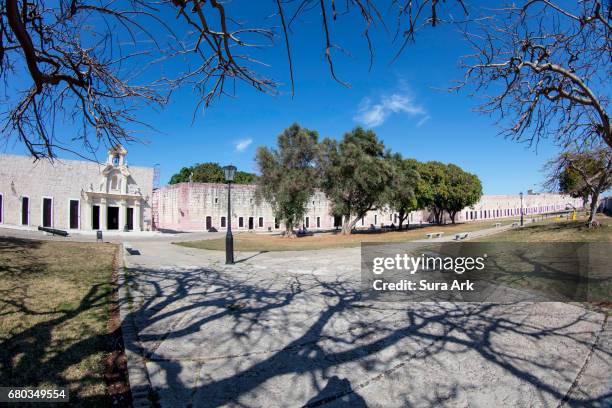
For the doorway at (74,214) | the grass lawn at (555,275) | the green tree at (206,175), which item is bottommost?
the grass lawn at (555,275)

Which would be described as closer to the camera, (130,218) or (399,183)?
(399,183)

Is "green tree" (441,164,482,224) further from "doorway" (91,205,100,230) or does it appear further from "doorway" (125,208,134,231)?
"doorway" (91,205,100,230)

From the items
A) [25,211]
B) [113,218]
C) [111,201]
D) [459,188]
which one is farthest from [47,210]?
[459,188]

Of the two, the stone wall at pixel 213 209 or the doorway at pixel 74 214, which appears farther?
the stone wall at pixel 213 209

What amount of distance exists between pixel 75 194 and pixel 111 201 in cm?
315

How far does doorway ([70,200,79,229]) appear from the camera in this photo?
30.8 meters

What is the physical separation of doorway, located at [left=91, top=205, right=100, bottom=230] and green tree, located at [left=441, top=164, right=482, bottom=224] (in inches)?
1623

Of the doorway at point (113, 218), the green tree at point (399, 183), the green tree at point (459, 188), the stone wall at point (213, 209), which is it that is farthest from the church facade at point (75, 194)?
the green tree at point (459, 188)

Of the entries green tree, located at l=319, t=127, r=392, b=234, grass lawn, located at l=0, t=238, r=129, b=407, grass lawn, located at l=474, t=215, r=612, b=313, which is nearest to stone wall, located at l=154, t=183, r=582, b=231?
green tree, located at l=319, t=127, r=392, b=234

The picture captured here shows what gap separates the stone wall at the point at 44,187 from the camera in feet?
89.8

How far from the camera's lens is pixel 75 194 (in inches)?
1219

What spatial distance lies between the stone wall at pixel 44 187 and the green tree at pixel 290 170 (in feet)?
44.4

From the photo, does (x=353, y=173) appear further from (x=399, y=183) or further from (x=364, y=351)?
(x=364, y=351)

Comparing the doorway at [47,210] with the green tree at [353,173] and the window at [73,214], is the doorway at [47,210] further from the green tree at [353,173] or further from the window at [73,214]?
the green tree at [353,173]
